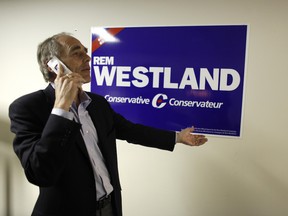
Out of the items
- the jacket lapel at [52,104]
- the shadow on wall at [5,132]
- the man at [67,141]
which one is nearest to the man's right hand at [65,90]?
the man at [67,141]

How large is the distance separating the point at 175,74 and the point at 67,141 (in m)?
1.07

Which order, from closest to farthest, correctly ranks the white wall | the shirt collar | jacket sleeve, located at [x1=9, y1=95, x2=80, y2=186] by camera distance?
Answer: jacket sleeve, located at [x1=9, y1=95, x2=80, y2=186] < the shirt collar < the white wall

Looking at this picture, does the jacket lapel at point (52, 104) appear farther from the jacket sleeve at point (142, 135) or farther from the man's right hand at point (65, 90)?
the jacket sleeve at point (142, 135)

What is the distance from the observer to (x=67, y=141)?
0.88m

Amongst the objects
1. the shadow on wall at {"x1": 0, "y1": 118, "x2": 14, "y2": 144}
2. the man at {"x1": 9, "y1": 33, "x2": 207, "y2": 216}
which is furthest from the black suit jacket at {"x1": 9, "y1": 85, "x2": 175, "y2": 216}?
the shadow on wall at {"x1": 0, "y1": 118, "x2": 14, "y2": 144}

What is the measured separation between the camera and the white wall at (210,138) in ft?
5.25

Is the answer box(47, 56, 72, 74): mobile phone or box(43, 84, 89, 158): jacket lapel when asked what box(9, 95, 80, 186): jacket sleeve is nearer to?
box(43, 84, 89, 158): jacket lapel

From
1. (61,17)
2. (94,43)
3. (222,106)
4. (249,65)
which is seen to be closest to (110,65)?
(94,43)

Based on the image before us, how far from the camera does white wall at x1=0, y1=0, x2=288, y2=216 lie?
160 centimetres

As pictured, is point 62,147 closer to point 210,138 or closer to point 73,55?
point 73,55

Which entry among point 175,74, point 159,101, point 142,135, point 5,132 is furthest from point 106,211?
point 5,132

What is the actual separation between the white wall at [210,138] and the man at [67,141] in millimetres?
738

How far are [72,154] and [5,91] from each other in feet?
4.87

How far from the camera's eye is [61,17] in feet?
6.42
